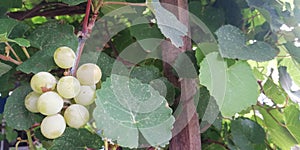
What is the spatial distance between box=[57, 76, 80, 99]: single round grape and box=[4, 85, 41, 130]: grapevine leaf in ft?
0.28

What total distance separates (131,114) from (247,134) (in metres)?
0.29

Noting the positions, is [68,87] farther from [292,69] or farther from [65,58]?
[292,69]

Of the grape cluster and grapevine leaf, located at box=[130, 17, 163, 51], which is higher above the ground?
the grape cluster

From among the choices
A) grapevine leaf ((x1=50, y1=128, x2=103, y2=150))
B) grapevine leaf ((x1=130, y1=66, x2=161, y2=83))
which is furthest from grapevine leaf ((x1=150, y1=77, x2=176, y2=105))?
grapevine leaf ((x1=50, y1=128, x2=103, y2=150))

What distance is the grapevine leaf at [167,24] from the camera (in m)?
0.39

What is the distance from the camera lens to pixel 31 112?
0.42m

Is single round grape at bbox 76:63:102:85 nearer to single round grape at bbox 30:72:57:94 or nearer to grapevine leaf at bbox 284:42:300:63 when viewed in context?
single round grape at bbox 30:72:57:94

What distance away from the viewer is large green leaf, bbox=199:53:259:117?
438mm

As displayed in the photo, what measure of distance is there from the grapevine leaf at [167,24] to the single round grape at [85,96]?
0.10 meters

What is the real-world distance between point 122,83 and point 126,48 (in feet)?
0.64

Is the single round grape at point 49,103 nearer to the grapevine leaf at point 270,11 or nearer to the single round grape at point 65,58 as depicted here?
the single round grape at point 65,58

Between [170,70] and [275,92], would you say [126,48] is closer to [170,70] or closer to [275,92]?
[170,70]

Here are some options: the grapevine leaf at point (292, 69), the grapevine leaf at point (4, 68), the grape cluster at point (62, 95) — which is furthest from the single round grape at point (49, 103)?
the grapevine leaf at point (292, 69)

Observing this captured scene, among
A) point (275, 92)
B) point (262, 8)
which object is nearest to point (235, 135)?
point (275, 92)
